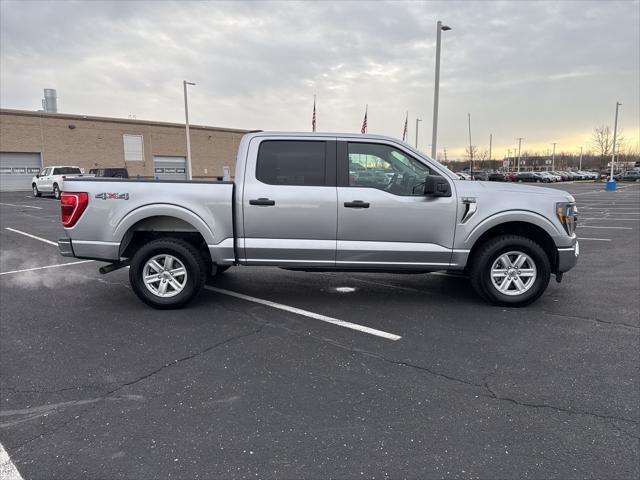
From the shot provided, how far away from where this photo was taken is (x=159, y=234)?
18.4 ft

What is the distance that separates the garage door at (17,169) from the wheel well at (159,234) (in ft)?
121

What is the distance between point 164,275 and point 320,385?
269cm

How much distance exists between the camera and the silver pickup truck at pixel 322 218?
523cm

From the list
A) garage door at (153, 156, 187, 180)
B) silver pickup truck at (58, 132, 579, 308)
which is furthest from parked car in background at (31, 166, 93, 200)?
silver pickup truck at (58, 132, 579, 308)

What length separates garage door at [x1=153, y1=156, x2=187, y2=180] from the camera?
4472 centimetres

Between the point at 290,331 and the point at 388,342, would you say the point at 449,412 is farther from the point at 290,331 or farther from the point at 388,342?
the point at 290,331

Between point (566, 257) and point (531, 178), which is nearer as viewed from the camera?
point (566, 257)

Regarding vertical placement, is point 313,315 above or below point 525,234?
below

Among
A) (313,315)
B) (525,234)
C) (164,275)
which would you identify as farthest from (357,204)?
(164,275)

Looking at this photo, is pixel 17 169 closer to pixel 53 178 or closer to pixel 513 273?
pixel 53 178

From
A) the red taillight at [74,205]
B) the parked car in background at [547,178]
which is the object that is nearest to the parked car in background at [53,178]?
the red taillight at [74,205]

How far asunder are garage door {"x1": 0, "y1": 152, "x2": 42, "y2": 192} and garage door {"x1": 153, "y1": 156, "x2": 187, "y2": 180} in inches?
408

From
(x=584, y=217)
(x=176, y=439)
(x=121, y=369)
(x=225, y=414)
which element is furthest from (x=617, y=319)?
(x=584, y=217)

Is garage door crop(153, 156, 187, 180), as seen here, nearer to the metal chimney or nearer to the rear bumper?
the metal chimney
